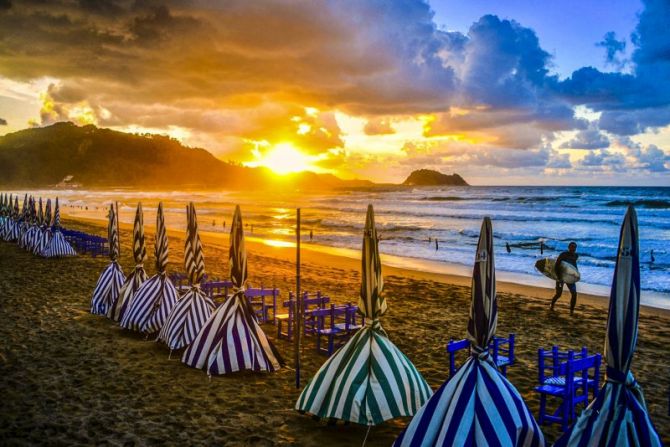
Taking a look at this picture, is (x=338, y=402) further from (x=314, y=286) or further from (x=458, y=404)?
(x=314, y=286)

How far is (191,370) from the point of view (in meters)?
10.3

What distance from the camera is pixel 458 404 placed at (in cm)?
556

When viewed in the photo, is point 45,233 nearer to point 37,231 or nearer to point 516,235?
→ point 37,231

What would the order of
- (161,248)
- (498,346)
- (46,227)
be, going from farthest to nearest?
(46,227) → (161,248) → (498,346)

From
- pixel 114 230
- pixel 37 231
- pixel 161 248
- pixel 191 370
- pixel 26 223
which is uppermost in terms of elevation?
pixel 114 230

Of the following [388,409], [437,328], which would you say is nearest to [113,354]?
[388,409]

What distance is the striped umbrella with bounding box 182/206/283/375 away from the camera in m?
9.83

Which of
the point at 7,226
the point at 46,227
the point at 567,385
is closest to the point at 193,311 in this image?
the point at 567,385

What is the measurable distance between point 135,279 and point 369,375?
8353 millimetres

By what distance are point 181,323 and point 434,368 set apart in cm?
541

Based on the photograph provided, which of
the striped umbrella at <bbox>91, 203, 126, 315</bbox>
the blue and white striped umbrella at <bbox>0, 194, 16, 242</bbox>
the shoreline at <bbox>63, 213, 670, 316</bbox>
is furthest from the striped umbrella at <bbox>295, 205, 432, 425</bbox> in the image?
the blue and white striped umbrella at <bbox>0, 194, 16, 242</bbox>

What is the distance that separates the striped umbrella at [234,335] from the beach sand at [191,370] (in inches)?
11.1

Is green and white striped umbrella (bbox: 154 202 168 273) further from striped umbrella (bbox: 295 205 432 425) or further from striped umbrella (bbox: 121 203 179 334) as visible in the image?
striped umbrella (bbox: 295 205 432 425)

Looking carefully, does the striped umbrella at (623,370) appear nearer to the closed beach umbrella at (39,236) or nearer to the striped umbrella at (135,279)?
the striped umbrella at (135,279)
